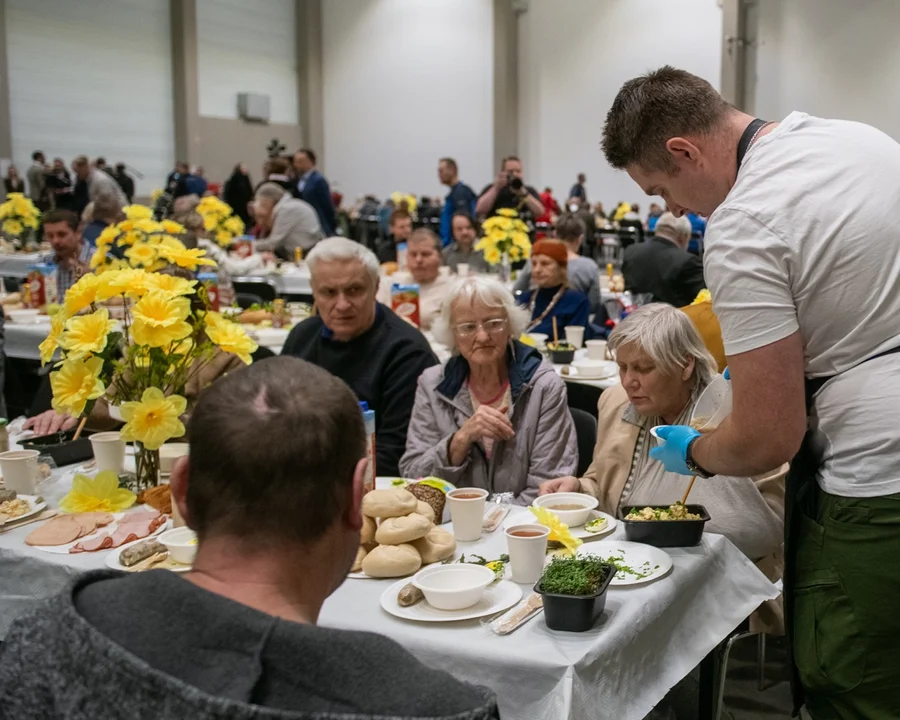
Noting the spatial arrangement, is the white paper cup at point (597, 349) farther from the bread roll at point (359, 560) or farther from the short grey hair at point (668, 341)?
the bread roll at point (359, 560)

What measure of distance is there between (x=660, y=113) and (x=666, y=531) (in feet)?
2.71

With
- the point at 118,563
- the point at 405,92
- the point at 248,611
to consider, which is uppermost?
the point at 405,92

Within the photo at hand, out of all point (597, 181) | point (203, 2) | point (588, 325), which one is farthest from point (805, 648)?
point (203, 2)

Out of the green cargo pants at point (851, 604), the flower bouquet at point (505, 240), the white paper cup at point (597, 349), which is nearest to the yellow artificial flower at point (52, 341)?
the green cargo pants at point (851, 604)

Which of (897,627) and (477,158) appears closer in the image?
(897,627)

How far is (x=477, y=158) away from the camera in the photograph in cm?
1748

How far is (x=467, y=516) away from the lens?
2031mm

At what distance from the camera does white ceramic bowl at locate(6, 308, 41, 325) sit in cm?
534

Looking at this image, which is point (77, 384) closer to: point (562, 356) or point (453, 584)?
point (453, 584)

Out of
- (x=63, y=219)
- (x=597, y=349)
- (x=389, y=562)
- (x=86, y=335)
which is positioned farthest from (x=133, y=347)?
(x=63, y=219)

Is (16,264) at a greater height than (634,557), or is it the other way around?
(16,264)

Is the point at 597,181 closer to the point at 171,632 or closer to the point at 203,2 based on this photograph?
the point at 203,2

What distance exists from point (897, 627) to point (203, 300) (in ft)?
5.46

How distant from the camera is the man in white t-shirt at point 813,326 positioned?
1.50 m
